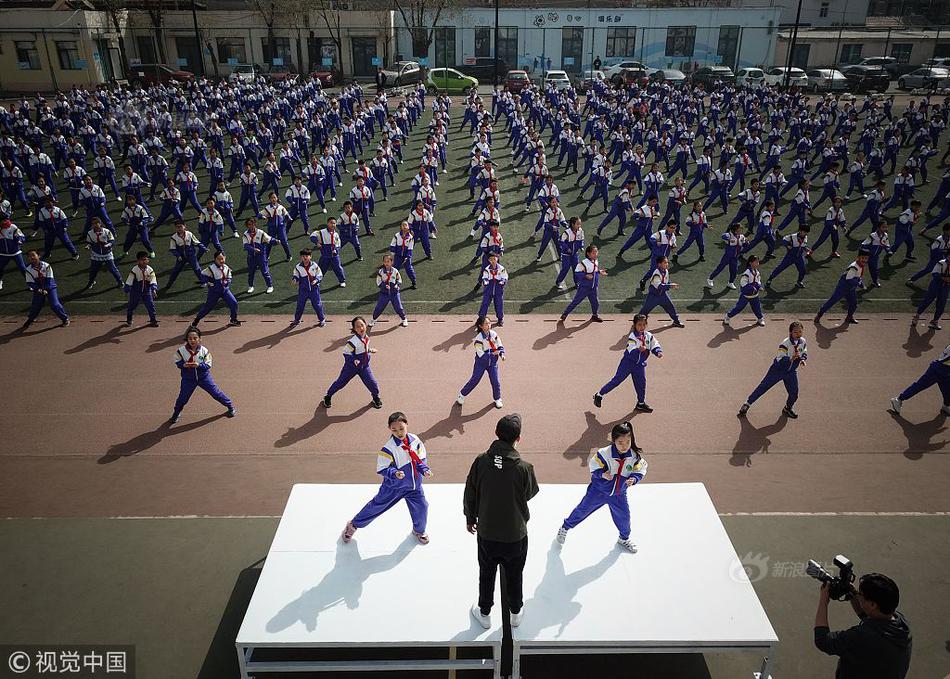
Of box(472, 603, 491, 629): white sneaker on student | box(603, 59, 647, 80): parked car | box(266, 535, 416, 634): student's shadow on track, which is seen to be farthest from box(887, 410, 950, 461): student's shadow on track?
box(603, 59, 647, 80): parked car

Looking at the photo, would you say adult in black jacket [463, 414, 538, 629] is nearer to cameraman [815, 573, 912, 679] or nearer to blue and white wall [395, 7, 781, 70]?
cameraman [815, 573, 912, 679]

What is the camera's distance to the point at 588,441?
9.30 m

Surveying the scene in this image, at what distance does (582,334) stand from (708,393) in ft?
9.36

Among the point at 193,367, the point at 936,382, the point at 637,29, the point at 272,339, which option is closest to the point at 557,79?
the point at 637,29

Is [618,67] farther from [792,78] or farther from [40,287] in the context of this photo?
[40,287]

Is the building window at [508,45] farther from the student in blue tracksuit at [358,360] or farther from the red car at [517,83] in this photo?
the student in blue tracksuit at [358,360]

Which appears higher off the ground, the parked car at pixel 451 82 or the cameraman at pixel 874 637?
the parked car at pixel 451 82

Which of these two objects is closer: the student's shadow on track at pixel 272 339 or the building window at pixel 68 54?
the student's shadow on track at pixel 272 339

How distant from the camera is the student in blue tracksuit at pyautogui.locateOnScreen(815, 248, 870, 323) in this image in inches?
486

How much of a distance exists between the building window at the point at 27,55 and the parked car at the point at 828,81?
4906 centimetres

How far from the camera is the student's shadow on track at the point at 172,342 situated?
12086mm

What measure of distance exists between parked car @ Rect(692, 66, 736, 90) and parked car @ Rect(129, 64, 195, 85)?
32.3m

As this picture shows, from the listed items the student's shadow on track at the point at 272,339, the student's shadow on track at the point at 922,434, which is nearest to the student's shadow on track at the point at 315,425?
the student's shadow on track at the point at 272,339

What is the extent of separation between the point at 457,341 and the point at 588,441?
3.85 meters
